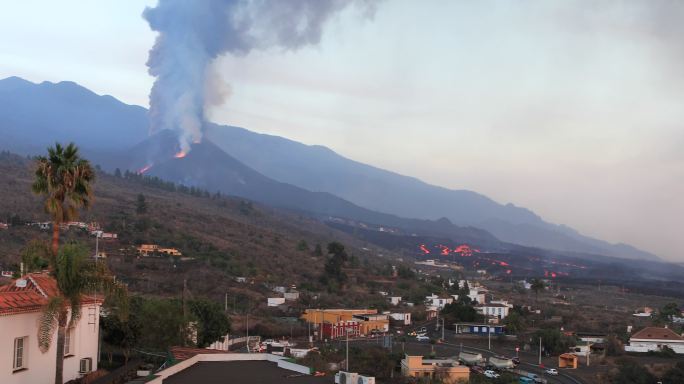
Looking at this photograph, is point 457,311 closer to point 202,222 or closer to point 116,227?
point 116,227

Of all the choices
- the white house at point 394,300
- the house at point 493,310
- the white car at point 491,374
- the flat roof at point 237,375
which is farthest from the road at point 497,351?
the flat roof at point 237,375

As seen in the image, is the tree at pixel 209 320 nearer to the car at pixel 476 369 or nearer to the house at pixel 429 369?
the house at pixel 429 369

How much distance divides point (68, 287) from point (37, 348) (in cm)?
200

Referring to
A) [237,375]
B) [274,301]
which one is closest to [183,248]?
[274,301]

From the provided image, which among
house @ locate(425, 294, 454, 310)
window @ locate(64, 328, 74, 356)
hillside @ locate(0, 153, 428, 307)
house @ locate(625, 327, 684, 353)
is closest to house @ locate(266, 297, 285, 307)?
hillside @ locate(0, 153, 428, 307)

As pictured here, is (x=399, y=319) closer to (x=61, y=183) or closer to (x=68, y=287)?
(x=61, y=183)

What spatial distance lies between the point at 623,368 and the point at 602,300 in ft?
274

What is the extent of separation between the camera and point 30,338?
1873 centimetres

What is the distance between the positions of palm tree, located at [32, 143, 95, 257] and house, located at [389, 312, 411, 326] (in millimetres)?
60654

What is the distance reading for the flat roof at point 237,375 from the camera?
22453 millimetres

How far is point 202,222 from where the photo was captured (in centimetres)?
11800

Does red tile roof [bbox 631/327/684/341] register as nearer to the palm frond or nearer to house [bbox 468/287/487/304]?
house [bbox 468/287/487/304]

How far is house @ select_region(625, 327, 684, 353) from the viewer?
219 ft

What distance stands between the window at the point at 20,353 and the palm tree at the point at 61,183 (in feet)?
7.34
